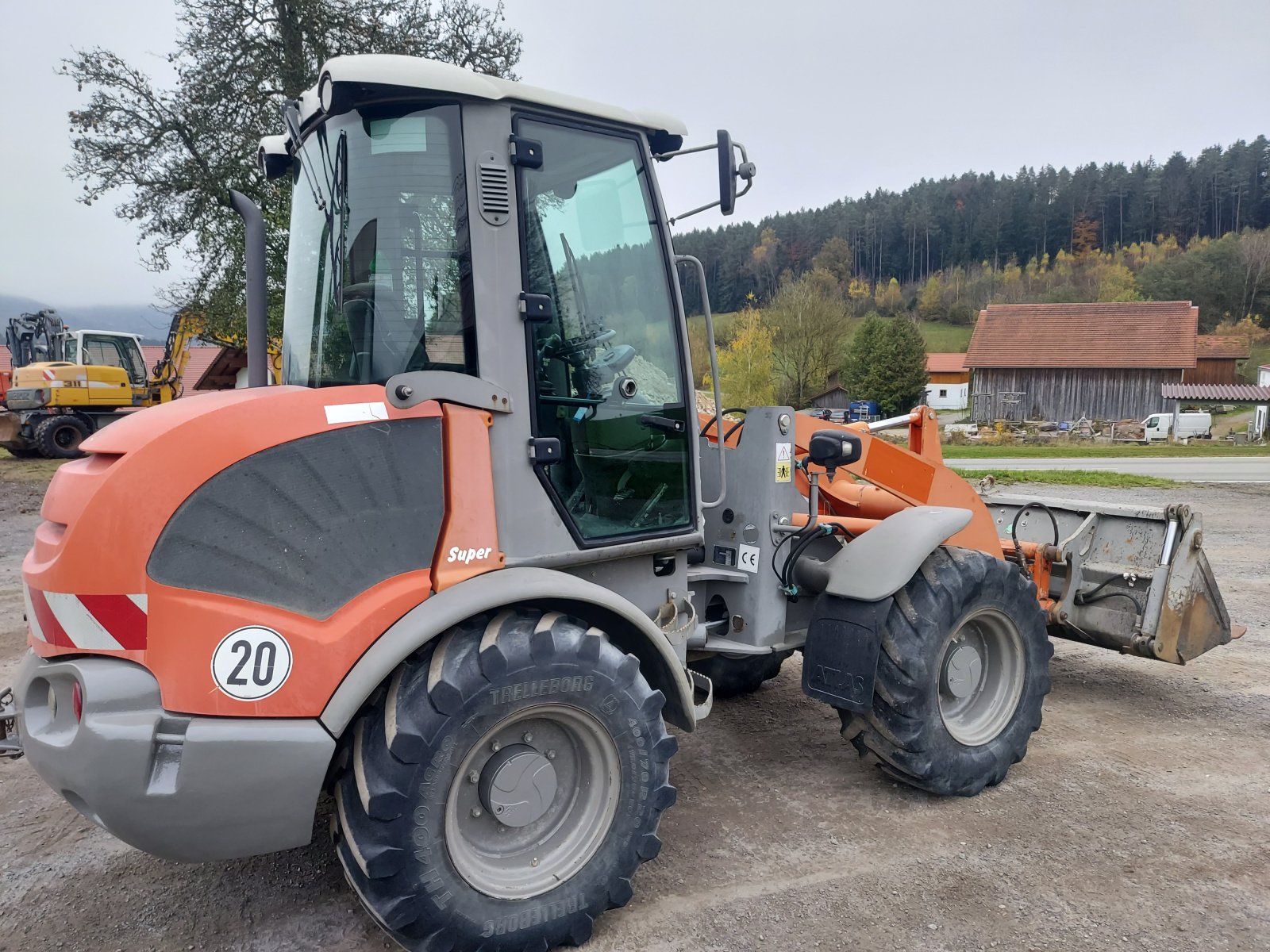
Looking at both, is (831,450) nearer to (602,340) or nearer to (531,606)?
(602,340)

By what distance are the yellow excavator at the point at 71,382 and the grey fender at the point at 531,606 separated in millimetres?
18006

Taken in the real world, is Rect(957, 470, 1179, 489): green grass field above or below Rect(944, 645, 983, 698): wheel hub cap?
below

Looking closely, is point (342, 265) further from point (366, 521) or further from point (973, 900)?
point (973, 900)

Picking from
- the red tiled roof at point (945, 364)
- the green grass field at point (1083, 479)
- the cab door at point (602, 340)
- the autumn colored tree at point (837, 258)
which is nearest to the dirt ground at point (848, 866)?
the cab door at point (602, 340)

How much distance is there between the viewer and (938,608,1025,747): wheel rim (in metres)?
3.84

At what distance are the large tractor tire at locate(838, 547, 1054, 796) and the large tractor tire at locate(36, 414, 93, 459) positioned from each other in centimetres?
2167

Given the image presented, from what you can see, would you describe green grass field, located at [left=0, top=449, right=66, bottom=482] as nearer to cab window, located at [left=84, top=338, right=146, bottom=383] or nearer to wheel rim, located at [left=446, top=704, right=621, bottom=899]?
cab window, located at [left=84, top=338, right=146, bottom=383]

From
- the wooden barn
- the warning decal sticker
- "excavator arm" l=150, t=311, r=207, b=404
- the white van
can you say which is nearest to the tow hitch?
the warning decal sticker

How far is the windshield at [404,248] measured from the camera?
2727 mm

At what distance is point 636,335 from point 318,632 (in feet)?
5.06

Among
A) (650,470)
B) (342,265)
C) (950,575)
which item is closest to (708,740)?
(950,575)

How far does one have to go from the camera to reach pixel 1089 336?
150 ft

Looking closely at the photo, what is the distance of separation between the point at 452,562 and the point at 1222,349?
70140 millimetres

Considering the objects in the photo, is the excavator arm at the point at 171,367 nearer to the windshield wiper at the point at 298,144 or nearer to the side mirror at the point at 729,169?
the windshield wiper at the point at 298,144
